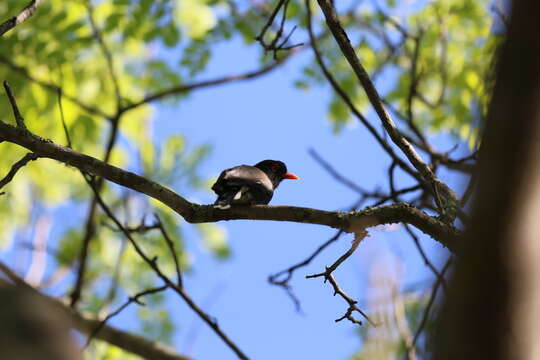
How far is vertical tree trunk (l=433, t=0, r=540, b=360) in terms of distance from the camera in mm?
1132

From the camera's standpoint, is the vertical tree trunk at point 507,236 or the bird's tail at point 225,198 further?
the bird's tail at point 225,198

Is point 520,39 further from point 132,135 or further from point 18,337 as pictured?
point 132,135

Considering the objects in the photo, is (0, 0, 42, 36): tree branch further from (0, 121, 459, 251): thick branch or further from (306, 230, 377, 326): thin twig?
(306, 230, 377, 326): thin twig

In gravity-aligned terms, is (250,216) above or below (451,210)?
below

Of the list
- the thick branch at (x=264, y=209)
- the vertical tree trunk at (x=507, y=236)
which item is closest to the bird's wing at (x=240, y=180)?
the thick branch at (x=264, y=209)

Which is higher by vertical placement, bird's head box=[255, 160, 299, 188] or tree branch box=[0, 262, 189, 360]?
bird's head box=[255, 160, 299, 188]

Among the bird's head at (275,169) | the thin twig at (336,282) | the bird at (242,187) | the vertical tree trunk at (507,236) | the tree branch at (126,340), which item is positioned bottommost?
the vertical tree trunk at (507,236)

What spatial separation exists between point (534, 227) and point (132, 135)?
9499mm

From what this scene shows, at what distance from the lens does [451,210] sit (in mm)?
3512

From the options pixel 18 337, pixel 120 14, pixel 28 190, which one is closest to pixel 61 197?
pixel 28 190

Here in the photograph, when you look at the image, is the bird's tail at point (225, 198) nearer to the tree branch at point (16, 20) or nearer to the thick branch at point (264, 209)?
the thick branch at point (264, 209)

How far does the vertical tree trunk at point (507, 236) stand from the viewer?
1132mm

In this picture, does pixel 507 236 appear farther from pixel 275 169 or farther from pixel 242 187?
pixel 275 169

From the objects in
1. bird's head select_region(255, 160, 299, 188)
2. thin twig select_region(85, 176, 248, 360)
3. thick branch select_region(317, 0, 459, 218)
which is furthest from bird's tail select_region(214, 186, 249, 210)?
bird's head select_region(255, 160, 299, 188)
